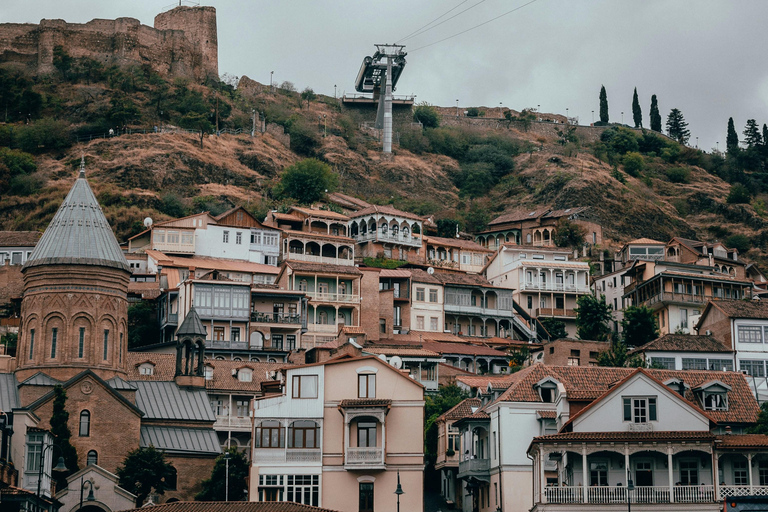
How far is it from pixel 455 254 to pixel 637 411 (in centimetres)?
5810

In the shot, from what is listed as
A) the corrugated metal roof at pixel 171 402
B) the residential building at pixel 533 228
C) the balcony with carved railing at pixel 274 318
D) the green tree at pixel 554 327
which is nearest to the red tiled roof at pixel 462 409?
the corrugated metal roof at pixel 171 402

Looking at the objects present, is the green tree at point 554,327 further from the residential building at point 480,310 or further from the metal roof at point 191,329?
the metal roof at point 191,329

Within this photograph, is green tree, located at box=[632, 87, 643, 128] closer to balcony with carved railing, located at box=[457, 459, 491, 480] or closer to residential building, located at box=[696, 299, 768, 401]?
residential building, located at box=[696, 299, 768, 401]

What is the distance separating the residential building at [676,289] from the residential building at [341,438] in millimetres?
34950

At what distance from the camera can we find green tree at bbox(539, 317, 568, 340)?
89.9 metres

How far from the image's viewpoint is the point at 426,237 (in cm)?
10319

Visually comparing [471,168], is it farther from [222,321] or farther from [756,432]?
[756,432]

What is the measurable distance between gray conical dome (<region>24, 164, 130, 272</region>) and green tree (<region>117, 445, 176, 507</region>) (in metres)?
10.2

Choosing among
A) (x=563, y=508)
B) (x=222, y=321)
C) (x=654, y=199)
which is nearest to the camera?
(x=563, y=508)

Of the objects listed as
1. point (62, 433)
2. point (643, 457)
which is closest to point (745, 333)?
point (643, 457)

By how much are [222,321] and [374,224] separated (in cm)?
2591

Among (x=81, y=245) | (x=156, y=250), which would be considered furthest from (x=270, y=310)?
(x=81, y=245)

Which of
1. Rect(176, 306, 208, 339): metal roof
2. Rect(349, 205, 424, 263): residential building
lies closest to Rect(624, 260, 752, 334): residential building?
Rect(349, 205, 424, 263): residential building

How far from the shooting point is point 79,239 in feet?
198
